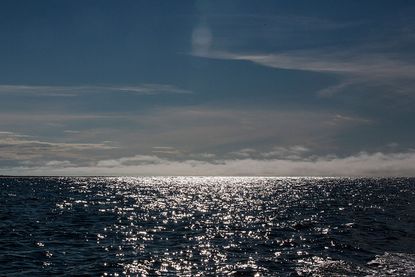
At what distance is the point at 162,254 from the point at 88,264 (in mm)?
6626

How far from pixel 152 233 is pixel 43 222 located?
1562cm

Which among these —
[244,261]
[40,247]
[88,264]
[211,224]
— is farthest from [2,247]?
[211,224]

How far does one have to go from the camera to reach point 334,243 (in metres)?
43.3

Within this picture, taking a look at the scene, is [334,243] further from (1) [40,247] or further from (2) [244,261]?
(1) [40,247]

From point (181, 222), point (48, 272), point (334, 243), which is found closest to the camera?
point (48, 272)

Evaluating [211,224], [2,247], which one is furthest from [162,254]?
[211,224]

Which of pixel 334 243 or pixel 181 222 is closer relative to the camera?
pixel 334 243

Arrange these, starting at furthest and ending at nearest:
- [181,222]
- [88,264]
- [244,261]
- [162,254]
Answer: [181,222], [162,254], [244,261], [88,264]

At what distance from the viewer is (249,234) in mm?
49219

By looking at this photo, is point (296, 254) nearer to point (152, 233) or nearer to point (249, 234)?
point (249, 234)

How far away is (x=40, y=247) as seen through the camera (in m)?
38.3

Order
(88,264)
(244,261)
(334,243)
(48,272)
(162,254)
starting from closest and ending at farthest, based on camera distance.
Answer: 1. (48,272)
2. (88,264)
3. (244,261)
4. (162,254)
5. (334,243)

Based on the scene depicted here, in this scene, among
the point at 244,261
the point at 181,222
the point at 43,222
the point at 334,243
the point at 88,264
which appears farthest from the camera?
the point at 181,222

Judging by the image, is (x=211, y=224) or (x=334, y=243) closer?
(x=334, y=243)
